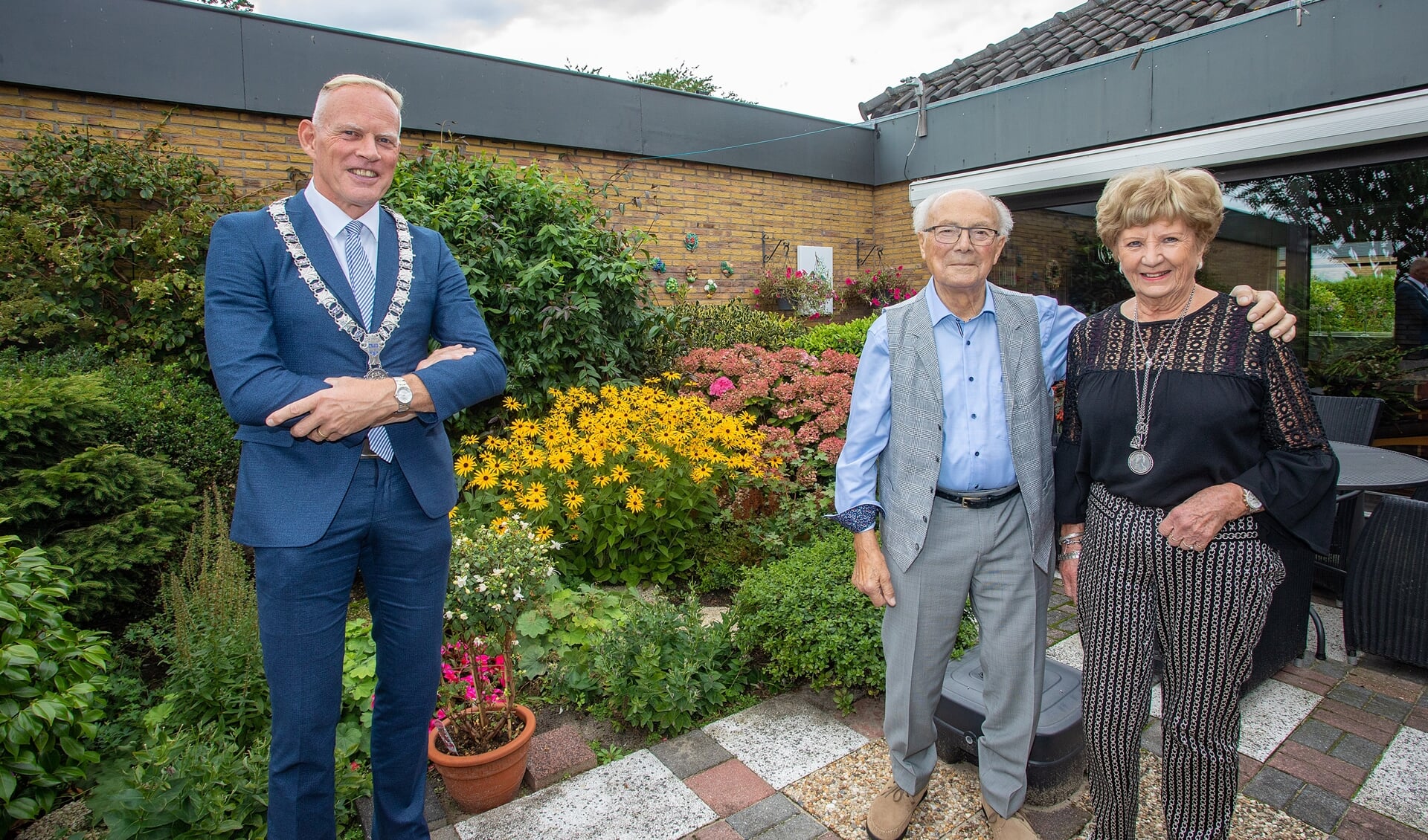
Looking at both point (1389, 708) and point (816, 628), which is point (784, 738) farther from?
point (1389, 708)

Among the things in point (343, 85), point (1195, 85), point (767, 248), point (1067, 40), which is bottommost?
point (343, 85)

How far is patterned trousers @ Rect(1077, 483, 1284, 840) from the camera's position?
1.80m

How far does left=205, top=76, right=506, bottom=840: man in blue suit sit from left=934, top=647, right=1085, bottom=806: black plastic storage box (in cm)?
166

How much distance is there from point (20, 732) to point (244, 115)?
20.7ft

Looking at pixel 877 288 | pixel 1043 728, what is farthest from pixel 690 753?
pixel 877 288

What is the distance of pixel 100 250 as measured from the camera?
520 centimetres

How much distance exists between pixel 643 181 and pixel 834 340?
3.15 m

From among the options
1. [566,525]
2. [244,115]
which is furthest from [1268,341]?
[244,115]

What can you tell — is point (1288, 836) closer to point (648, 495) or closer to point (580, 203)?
point (648, 495)

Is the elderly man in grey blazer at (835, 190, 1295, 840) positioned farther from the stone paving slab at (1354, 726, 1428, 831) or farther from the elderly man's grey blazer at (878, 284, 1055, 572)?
the stone paving slab at (1354, 726, 1428, 831)

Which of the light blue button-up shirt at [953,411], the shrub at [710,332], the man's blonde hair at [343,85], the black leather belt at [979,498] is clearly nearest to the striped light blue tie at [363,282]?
the man's blonde hair at [343,85]

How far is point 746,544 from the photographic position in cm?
410

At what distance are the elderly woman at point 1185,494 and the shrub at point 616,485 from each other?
241 centimetres

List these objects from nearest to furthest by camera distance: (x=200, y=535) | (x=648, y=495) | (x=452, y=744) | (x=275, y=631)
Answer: (x=275, y=631)
(x=452, y=744)
(x=200, y=535)
(x=648, y=495)
